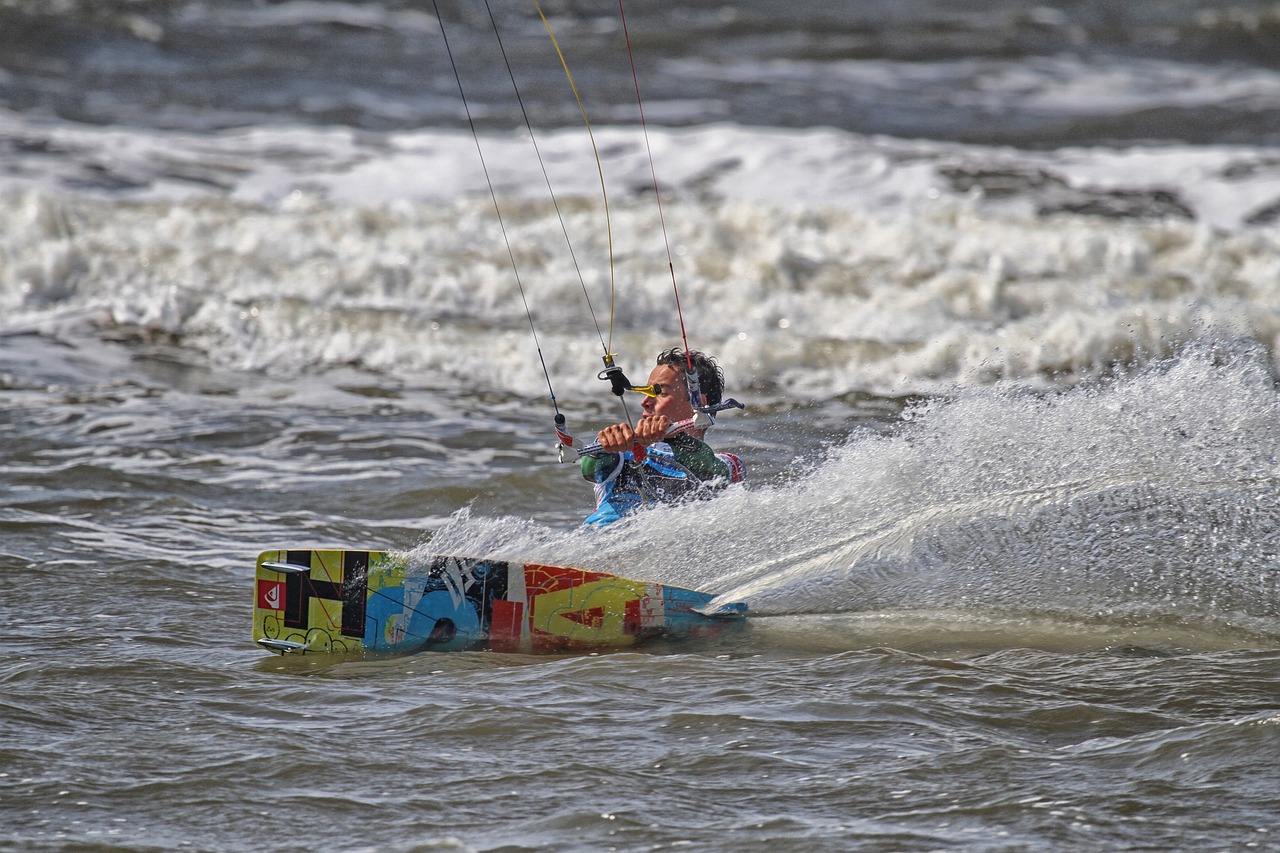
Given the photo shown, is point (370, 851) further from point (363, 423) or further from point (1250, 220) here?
point (1250, 220)

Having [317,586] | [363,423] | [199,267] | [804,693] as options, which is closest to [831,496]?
[804,693]

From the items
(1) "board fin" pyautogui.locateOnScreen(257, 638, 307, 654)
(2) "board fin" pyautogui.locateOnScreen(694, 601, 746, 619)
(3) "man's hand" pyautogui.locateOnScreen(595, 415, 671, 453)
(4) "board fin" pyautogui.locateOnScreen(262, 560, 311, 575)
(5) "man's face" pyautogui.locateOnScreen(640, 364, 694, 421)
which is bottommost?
(1) "board fin" pyautogui.locateOnScreen(257, 638, 307, 654)

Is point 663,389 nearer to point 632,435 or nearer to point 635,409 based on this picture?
point 632,435

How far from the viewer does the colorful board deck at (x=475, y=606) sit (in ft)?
16.3

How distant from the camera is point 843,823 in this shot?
3498 millimetres

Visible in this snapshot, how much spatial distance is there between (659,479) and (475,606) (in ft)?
3.28

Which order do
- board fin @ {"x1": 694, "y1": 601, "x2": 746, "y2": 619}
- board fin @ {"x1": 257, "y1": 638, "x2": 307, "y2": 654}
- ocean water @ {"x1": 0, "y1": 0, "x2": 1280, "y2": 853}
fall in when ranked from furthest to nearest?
board fin @ {"x1": 694, "y1": 601, "x2": 746, "y2": 619}, board fin @ {"x1": 257, "y1": 638, "x2": 307, "y2": 654}, ocean water @ {"x1": 0, "y1": 0, "x2": 1280, "y2": 853}

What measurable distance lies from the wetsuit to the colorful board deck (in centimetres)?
56

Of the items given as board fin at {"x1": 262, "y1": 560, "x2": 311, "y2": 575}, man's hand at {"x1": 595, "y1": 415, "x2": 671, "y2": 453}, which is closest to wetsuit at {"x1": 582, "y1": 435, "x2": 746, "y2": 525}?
man's hand at {"x1": 595, "y1": 415, "x2": 671, "y2": 453}

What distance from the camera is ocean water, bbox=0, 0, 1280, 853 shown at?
3.78 meters

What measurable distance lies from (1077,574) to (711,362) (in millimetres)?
1744

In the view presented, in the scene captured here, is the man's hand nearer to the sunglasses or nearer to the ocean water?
the sunglasses

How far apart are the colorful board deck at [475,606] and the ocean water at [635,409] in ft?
0.43

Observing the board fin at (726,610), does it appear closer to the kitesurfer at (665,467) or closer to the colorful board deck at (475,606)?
the colorful board deck at (475,606)
